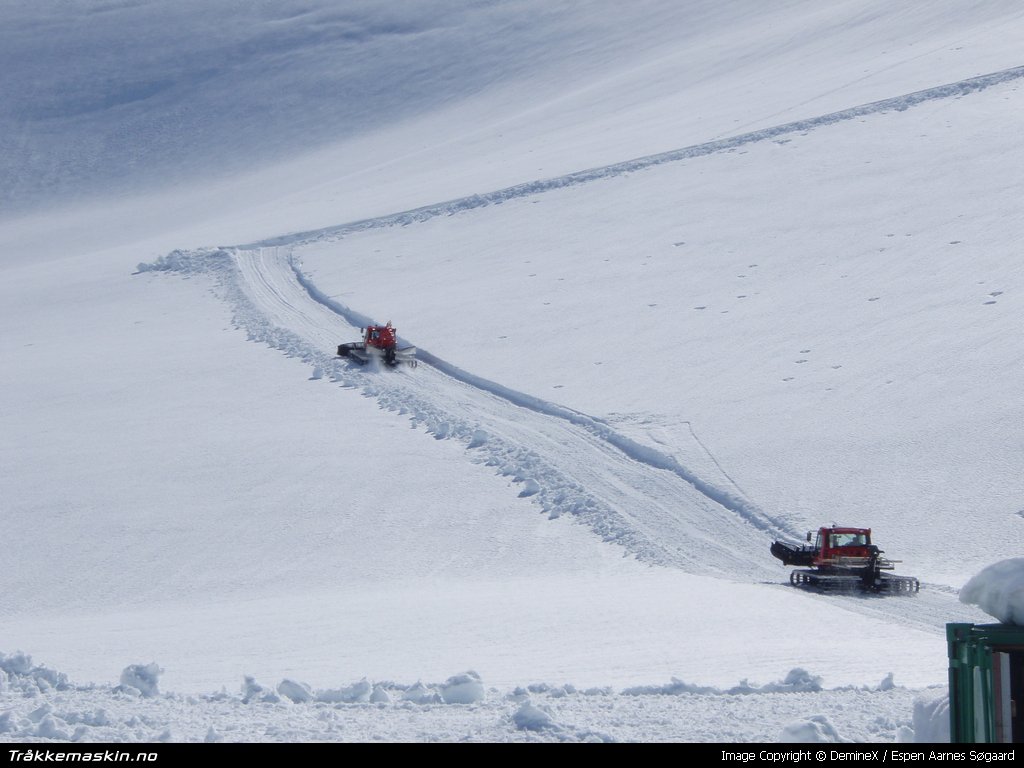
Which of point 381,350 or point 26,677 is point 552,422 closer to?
point 381,350

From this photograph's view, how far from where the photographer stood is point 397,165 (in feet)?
152

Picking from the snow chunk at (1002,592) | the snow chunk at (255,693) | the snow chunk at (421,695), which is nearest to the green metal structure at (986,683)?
the snow chunk at (1002,592)

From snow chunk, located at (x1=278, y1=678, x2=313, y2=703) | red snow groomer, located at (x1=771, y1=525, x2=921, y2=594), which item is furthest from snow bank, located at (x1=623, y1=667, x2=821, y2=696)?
red snow groomer, located at (x1=771, y1=525, x2=921, y2=594)

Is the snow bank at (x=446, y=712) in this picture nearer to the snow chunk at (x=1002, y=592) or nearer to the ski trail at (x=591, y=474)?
the snow chunk at (x=1002, y=592)

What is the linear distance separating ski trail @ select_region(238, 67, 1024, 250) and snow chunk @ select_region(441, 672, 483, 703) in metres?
26.5

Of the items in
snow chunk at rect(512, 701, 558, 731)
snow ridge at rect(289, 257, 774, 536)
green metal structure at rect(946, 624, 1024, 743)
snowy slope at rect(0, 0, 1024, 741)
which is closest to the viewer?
green metal structure at rect(946, 624, 1024, 743)

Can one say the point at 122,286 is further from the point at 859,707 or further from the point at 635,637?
the point at 859,707

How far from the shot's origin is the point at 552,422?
714 inches

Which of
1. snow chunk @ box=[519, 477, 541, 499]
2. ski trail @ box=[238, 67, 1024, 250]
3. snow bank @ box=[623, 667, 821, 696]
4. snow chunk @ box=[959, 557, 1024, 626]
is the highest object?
ski trail @ box=[238, 67, 1024, 250]

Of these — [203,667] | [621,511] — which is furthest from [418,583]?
[203,667]

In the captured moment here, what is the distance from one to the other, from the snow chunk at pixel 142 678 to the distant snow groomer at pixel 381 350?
44.3ft

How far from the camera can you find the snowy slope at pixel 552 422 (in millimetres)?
8734

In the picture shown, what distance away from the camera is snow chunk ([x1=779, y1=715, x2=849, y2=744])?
6477 mm

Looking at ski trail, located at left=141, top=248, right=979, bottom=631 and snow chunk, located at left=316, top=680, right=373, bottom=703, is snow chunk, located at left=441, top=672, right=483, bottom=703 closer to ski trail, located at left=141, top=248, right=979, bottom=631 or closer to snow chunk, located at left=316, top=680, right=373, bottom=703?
snow chunk, located at left=316, top=680, right=373, bottom=703
